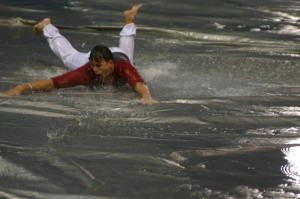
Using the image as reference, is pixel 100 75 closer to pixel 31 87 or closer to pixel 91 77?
pixel 91 77

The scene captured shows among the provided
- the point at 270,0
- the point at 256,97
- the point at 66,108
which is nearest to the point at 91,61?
the point at 66,108

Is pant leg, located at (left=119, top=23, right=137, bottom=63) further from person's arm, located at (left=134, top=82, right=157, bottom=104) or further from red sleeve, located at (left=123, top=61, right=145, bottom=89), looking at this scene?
person's arm, located at (left=134, top=82, right=157, bottom=104)

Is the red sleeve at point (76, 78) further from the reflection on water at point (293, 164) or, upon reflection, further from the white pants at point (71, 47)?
the reflection on water at point (293, 164)

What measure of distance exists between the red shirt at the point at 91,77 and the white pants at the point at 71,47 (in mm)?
286

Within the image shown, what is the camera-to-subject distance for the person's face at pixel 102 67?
11.2 feet

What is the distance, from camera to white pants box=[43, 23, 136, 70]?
3.86 metres

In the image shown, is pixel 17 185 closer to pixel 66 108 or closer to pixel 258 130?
pixel 66 108

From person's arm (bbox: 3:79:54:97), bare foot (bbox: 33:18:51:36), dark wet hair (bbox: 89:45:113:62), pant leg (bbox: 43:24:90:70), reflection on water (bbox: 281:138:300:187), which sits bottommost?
reflection on water (bbox: 281:138:300:187)

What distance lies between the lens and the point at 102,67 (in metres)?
3.43

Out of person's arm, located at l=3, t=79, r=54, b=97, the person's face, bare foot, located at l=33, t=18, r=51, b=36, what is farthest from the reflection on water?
bare foot, located at l=33, t=18, r=51, b=36

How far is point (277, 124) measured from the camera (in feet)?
9.64

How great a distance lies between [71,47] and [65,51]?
0.05 meters

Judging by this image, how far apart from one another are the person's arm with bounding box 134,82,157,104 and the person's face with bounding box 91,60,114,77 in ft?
0.65

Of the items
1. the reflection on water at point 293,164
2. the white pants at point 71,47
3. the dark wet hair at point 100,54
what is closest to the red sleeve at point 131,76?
the dark wet hair at point 100,54
